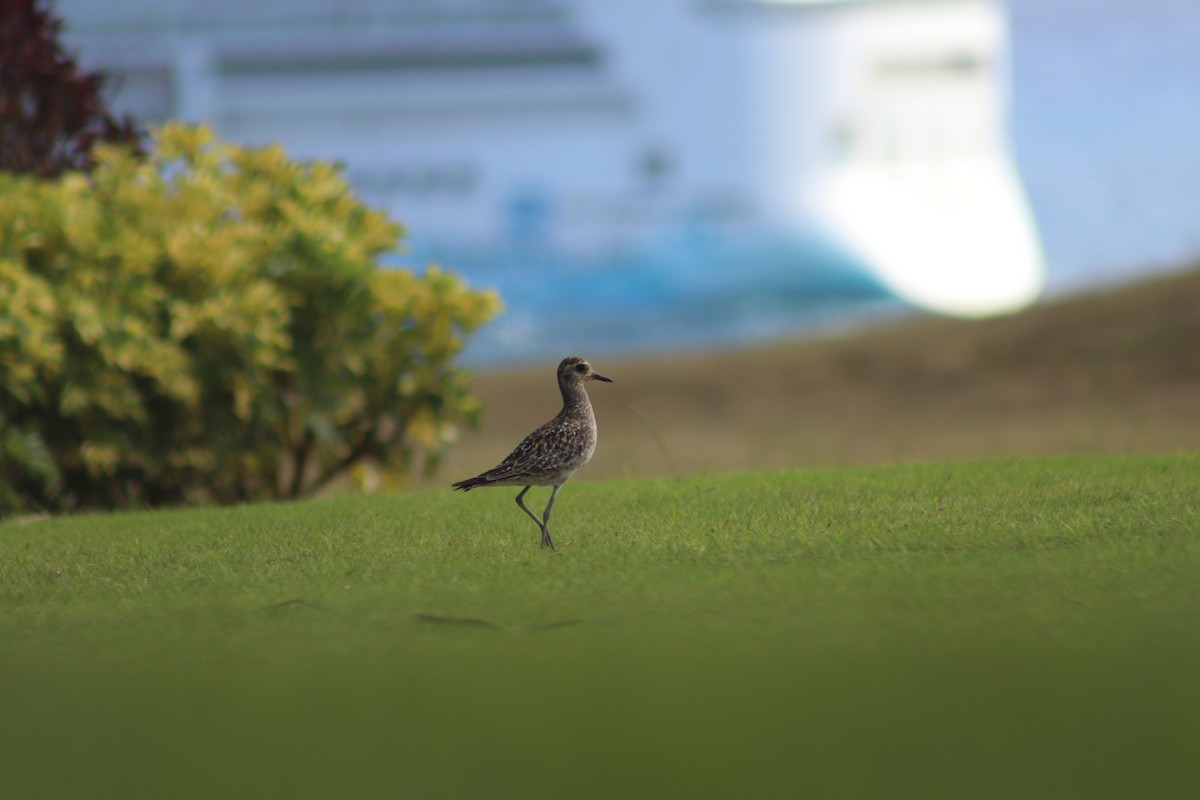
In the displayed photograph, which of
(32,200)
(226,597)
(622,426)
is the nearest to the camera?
(226,597)

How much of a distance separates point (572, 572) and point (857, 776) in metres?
1.41

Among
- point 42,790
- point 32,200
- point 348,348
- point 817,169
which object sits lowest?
point 42,790

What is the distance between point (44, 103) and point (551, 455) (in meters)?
5.48

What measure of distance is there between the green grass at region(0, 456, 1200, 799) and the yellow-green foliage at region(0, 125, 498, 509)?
7.10 ft

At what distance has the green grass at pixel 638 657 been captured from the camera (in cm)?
185

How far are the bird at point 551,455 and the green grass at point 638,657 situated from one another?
0.21 meters

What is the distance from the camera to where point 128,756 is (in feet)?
6.51

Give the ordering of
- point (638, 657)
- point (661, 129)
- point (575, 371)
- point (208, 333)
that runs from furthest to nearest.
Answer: point (661, 129)
point (208, 333)
point (575, 371)
point (638, 657)

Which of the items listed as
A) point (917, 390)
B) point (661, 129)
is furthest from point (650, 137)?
point (917, 390)

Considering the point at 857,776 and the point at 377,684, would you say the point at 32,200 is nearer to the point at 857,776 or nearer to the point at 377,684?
the point at 377,684

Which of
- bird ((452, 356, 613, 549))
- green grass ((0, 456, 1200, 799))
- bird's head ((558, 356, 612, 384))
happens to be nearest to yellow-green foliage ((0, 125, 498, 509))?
green grass ((0, 456, 1200, 799))

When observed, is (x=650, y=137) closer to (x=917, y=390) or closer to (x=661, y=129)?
(x=661, y=129)

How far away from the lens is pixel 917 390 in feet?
51.3

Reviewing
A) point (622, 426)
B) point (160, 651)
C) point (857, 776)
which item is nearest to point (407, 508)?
point (160, 651)
